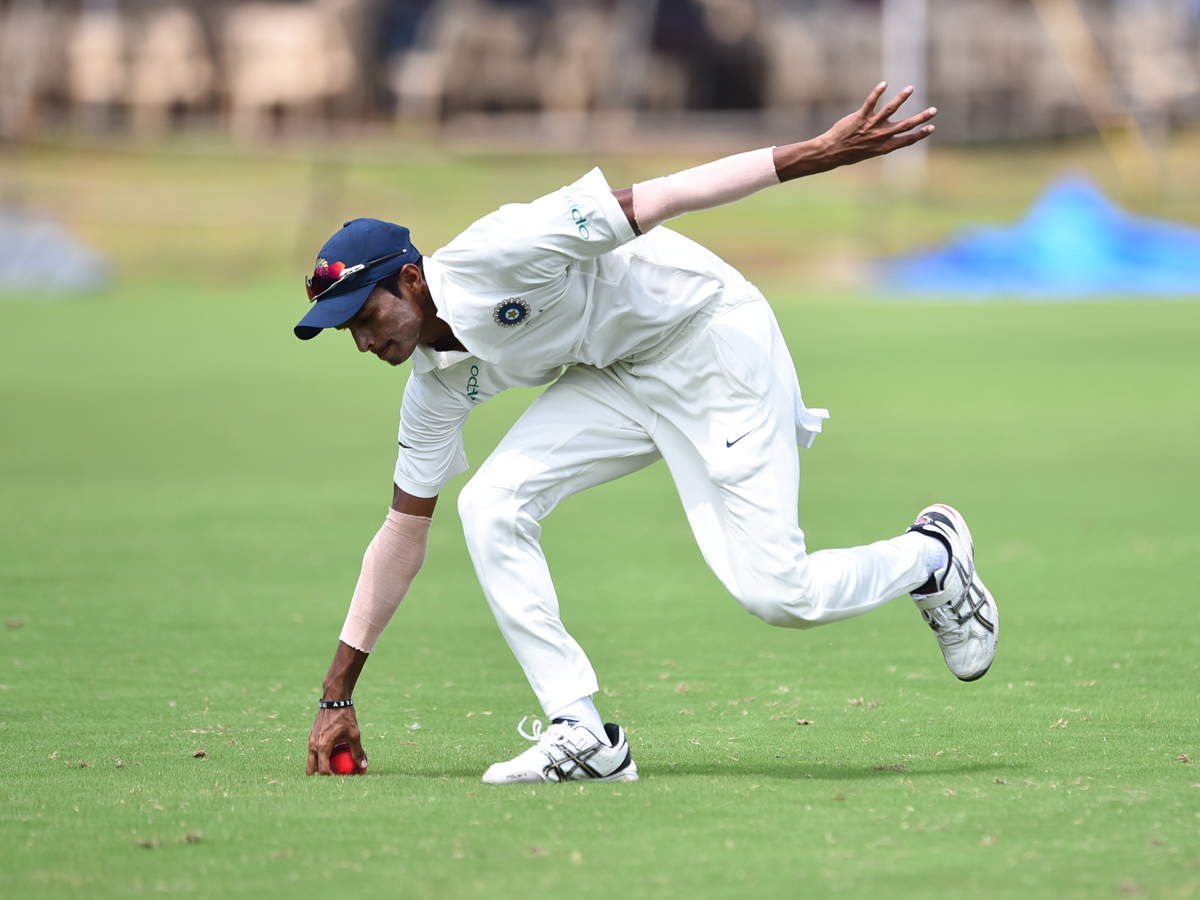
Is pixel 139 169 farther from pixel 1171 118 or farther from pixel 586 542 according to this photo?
pixel 586 542

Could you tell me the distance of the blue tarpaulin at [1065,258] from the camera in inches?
1064

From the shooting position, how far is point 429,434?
487cm

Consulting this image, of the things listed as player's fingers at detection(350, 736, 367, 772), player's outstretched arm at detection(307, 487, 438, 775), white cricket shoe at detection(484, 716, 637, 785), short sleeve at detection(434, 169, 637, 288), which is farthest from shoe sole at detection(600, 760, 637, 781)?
short sleeve at detection(434, 169, 637, 288)

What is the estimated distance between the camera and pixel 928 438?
14.0 meters

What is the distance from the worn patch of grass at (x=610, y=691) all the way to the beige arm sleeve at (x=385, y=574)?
42cm

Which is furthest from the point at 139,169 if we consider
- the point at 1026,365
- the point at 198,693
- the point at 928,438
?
the point at 198,693

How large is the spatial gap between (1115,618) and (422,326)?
12.4 ft

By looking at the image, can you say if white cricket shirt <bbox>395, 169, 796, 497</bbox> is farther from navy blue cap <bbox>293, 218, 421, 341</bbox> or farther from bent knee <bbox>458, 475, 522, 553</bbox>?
bent knee <bbox>458, 475, 522, 553</bbox>

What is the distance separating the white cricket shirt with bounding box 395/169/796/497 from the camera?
14.5ft

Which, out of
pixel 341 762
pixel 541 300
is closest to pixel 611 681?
pixel 341 762

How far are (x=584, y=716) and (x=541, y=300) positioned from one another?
120 cm

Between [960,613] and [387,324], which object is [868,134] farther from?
[960,613]

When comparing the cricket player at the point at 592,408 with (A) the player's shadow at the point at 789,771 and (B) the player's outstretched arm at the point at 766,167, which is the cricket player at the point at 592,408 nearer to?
(B) the player's outstretched arm at the point at 766,167

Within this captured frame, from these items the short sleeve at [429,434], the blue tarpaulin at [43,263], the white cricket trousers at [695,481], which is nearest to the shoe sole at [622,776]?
the white cricket trousers at [695,481]
